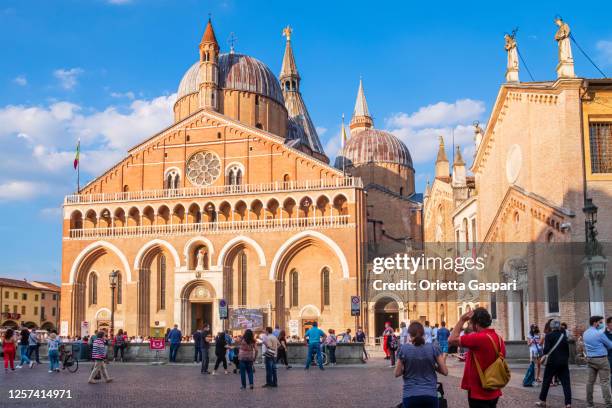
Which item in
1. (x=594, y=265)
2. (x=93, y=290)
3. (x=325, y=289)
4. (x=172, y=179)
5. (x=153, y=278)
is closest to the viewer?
(x=594, y=265)

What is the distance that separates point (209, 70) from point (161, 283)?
1668cm

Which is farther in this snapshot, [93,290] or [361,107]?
[361,107]

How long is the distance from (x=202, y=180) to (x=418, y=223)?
20.4 m

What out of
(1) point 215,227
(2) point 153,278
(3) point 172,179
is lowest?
(2) point 153,278

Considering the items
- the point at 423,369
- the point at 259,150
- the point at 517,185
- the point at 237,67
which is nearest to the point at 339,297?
the point at 259,150

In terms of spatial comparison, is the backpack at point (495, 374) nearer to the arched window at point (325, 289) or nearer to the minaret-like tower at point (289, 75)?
the arched window at point (325, 289)

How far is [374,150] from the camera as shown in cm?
6812

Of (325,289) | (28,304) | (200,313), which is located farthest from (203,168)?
(28,304)

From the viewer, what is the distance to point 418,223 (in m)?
60.6

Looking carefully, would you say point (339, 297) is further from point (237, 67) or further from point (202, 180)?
point (237, 67)

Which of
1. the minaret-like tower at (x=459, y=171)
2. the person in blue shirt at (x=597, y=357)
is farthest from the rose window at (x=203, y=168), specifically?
the person in blue shirt at (x=597, y=357)

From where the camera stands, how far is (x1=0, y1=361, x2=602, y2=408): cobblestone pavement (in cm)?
1347

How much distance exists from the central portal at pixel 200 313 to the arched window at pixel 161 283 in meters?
2.26

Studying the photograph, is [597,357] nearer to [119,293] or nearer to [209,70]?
[119,293]
